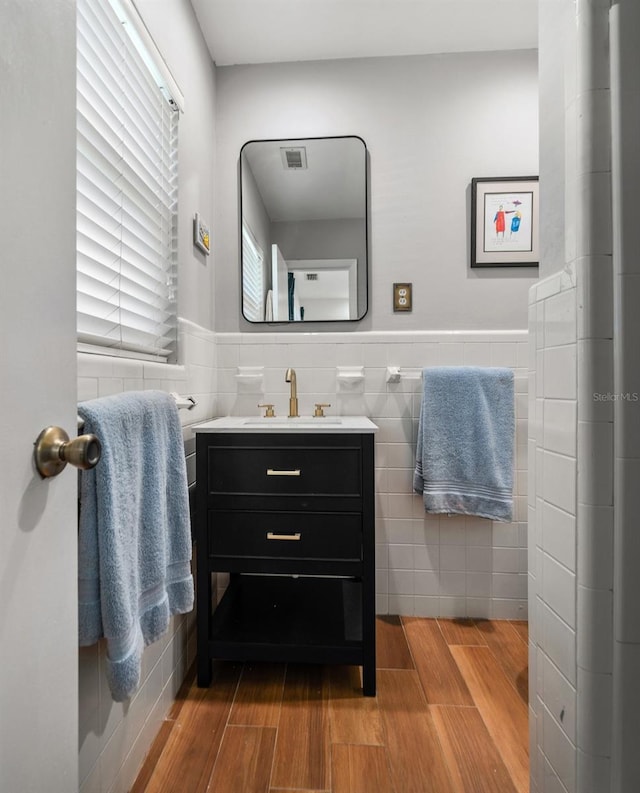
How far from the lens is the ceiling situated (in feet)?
5.11

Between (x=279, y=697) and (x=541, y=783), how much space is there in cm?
78

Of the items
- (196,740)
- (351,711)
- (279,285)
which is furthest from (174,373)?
(351,711)

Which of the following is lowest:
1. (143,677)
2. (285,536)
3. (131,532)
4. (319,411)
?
(143,677)

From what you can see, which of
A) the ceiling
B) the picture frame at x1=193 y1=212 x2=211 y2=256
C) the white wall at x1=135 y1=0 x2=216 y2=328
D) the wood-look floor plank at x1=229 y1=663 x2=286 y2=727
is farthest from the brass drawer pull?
the ceiling

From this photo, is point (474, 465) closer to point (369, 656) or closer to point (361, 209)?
point (369, 656)

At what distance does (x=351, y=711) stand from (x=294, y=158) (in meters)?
2.18

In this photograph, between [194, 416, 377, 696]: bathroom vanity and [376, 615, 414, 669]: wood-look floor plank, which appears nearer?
[194, 416, 377, 696]: bathroom vanity

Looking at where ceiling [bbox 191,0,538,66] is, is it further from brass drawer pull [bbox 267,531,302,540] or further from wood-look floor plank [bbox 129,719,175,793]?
wood-look floor plank [bbox 129,719,175,793]

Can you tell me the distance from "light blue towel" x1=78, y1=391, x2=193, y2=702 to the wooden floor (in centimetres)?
47

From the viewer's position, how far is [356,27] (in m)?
1.65

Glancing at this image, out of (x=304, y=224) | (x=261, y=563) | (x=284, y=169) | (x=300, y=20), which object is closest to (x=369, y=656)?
(x=261, y=563)

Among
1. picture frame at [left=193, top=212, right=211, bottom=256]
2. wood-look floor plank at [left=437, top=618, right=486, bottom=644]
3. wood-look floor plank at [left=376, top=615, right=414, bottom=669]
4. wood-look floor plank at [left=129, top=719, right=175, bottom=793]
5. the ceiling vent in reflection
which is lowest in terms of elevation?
wood-look floor plank at [left=437, top=618, right=486, bottom=644]

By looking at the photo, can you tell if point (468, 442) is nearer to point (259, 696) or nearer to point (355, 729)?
point (355, 729)

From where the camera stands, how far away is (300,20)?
1.60 meters
